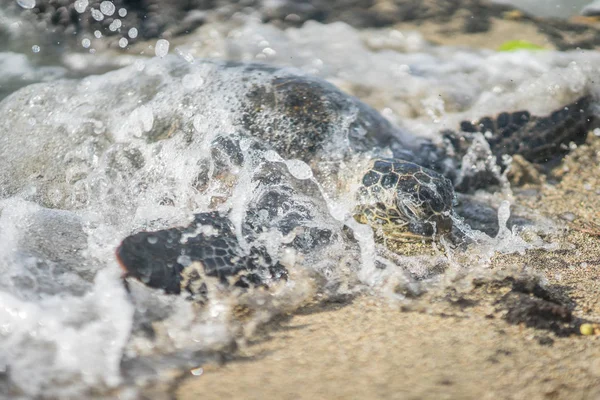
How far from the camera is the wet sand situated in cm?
172

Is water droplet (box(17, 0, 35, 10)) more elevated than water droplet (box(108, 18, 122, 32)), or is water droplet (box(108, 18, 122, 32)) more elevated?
water droplet (box(17, 0, 35, 10))

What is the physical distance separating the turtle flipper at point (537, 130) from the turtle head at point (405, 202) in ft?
4.38

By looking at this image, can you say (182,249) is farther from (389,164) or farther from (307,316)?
(389,164)

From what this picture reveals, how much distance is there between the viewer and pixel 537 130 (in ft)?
13.6

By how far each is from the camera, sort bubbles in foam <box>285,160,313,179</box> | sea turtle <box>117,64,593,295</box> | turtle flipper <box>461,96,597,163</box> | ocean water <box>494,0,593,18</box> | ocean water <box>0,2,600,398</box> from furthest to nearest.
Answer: ocean water <box>494,0,593,18</box> → turtle flipper <box>461,96,597,163</box> → bubbles in foam <box>285,160,313,179</box> → sea turtle <box>117,64,593,295</box> → ocean water <box>0,2,600,398</box>

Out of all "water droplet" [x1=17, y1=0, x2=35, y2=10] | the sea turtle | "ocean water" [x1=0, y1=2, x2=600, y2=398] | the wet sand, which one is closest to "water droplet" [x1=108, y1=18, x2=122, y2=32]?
"ocean water" [x1=0, y1=2, x2=600, y2=398]

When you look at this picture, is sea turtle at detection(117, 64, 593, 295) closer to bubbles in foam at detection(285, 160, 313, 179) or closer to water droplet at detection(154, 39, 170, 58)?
bubbles in foam at detection(285, 160, 313, 179)

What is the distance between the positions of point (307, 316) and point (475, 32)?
4.92 m

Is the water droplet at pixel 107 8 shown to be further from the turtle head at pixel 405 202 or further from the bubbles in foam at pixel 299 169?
the turtle head at pixel 405 202

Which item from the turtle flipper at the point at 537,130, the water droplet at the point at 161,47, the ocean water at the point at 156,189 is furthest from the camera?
the water droplet at the point at 161,47

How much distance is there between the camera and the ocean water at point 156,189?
1890 mm

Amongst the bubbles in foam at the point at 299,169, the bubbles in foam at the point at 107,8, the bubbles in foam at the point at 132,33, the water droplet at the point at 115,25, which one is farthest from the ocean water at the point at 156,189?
the bubbles in foam at the point at 107,8

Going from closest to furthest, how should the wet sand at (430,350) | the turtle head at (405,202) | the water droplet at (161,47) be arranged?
the wet sand at (430,350) < the turtle head at (405,202) < the water droplet at (161,47)

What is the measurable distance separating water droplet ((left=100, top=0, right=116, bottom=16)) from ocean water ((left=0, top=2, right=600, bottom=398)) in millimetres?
723
